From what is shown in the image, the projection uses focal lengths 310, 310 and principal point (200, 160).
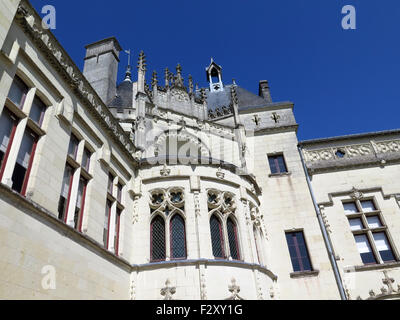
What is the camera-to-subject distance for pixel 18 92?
632 cm

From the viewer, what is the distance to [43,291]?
566 cm

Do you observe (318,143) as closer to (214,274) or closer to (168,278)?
(214,274)

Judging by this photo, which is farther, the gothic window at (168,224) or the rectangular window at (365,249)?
the rectangular window at (365,249)

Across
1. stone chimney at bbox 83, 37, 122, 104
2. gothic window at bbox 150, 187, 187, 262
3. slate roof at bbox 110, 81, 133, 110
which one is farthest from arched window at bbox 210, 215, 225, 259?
A: stone chimney at bbox 83, 37, 122, 104

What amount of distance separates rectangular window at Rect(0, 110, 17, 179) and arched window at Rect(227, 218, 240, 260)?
269 inches

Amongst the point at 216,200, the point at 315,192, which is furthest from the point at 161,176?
the point at 315,192

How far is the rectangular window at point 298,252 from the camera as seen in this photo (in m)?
11.8

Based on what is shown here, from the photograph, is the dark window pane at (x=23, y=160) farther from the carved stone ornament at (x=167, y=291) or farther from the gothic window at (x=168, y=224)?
the carved stone ornament at (x=167, y=291)

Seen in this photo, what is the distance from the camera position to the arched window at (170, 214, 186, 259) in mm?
9367

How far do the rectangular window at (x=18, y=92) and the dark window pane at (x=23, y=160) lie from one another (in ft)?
2.04

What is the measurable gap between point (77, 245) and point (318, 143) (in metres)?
11.9

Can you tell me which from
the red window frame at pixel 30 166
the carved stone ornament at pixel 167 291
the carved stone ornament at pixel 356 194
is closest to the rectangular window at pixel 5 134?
the red window frame at pixel 30 166

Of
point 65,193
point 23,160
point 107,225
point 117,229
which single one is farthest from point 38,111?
point 117,229

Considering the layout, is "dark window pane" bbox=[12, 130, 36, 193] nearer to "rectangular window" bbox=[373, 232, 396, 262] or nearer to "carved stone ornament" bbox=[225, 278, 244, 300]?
"carved stone ornament" bbox=[225, 278, 244, 300]
